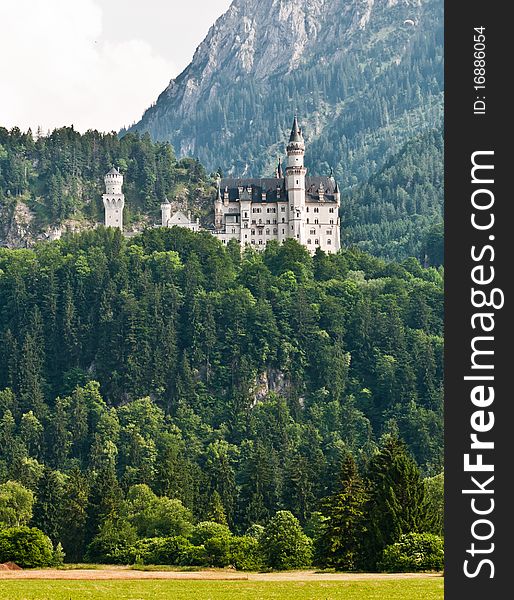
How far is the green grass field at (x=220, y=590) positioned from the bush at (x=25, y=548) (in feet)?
61.4

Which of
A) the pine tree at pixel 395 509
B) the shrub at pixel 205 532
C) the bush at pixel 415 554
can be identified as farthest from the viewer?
the shrub at pixel 205 532

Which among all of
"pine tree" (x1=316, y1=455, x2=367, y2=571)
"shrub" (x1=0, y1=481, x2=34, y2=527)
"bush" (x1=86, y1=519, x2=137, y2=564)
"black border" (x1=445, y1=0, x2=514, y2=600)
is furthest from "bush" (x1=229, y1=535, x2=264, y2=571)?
"black border" (x1=445, y1=0, x2=514, y2=600)

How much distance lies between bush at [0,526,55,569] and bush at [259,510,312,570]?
Result: 514 inches

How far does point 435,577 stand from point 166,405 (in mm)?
121947

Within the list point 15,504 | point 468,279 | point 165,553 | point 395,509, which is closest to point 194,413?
point 15,504

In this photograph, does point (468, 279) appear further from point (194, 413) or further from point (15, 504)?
point (194, 413)

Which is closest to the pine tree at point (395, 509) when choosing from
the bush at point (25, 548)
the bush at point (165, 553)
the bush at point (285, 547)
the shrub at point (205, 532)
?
the bush at point (285, 547)

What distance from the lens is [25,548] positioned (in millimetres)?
86312

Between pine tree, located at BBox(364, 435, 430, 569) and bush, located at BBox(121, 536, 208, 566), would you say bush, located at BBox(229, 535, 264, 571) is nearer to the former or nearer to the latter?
bush, located at BBox(121, 536, 208, 566)

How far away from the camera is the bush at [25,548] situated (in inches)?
3332

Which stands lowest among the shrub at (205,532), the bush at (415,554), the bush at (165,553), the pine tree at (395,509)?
the bush at (165,553)

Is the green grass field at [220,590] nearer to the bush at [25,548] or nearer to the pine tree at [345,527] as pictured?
the pine tree at [345,527]

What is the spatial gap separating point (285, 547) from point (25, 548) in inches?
612

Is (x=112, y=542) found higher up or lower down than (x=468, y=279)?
lower down
